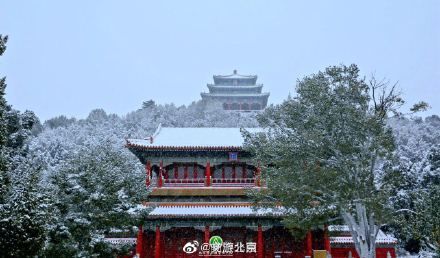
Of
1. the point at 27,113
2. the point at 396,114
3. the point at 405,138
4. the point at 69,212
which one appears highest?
the point at 405,138

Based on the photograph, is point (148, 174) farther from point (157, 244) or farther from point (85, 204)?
point (85, 204)

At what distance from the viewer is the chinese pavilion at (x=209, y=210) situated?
22422 millimetres

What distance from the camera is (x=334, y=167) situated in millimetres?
16531

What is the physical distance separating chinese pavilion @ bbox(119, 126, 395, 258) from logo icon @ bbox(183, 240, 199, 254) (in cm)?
5

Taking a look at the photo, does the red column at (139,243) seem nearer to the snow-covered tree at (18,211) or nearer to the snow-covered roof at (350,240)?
the snow-covered roof at (350,240)

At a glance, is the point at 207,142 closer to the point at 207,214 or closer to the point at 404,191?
the point at 207,214

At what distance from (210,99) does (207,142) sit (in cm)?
5789

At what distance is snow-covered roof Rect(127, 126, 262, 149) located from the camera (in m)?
23.0

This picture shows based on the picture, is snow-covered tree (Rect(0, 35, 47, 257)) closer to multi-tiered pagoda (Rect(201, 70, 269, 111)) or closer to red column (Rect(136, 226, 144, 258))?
red column (Rect(136, 226, 144, 258))

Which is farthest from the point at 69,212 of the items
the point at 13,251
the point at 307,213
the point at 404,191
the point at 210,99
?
the point at 210,99

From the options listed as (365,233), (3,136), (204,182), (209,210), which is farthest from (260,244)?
(3,136)

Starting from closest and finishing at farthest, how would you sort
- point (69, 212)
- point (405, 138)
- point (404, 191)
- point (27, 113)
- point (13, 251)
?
1. point (13, 251)
2. point (69, 212)
3. point (27, 113)
4. point (404, 191)
5. point (405, 138)

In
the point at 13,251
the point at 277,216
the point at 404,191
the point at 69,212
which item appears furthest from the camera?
the point at 404,191

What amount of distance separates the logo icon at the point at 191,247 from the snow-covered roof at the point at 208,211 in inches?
90.0
